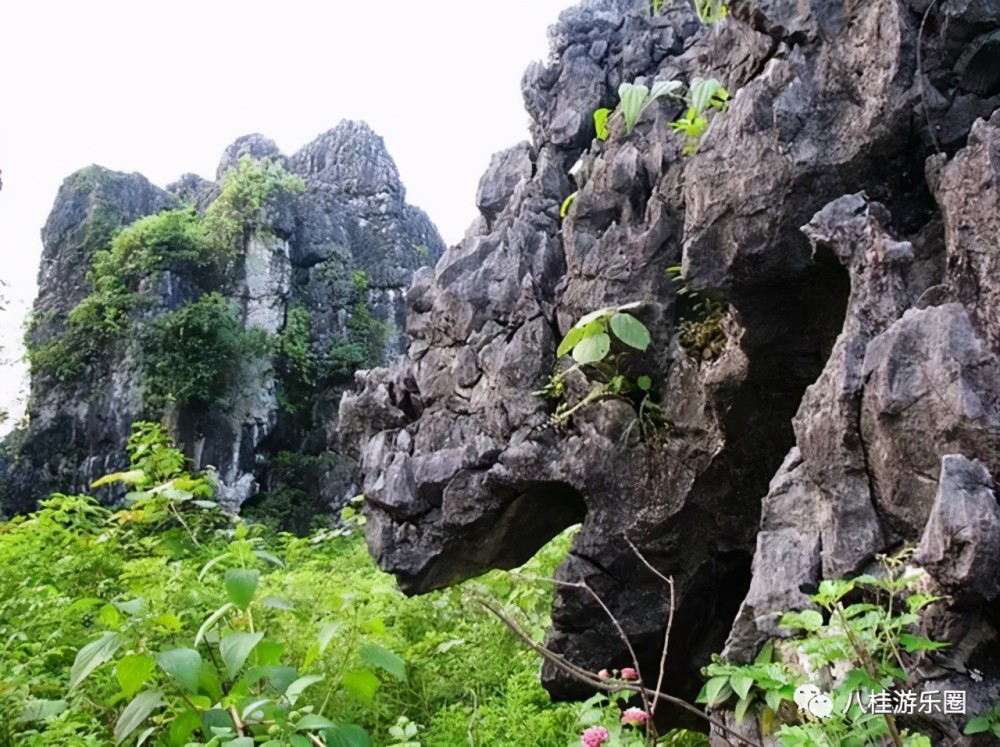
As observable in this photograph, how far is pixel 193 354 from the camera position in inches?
542

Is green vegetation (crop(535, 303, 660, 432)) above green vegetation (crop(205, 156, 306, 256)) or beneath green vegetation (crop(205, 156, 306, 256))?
beneath

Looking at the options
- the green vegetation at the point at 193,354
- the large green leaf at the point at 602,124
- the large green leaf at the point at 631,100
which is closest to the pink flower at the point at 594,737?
the large green leaf at the point at 631,100

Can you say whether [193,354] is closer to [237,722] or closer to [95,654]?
[95,654]

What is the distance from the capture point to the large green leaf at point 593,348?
386 centimetres

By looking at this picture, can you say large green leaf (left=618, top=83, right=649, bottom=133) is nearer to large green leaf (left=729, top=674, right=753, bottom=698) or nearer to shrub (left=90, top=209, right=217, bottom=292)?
large green leaf (left=729, top=674, right=753, bottom=698)

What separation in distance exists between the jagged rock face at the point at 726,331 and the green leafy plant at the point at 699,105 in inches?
4.9

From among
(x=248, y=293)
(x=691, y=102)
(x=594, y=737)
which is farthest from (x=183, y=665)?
(x=248, y=293)

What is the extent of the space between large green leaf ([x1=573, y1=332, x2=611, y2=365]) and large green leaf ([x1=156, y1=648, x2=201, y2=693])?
2445mm

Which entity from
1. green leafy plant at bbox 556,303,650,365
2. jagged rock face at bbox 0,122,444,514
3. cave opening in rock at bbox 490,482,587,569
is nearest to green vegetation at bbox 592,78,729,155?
green leafy plant at bbox 556,303,650,365

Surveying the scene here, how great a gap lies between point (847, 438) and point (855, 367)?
0.25 m

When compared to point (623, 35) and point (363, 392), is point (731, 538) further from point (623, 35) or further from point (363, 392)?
point (623, 35)

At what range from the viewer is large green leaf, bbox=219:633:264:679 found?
1789 millimetres

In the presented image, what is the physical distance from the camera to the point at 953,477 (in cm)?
204

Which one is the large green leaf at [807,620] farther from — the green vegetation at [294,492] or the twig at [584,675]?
the green vegetation at [294,492]
